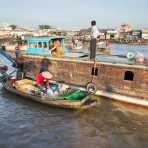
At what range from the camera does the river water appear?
12867 millimetres

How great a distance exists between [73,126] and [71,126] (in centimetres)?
13

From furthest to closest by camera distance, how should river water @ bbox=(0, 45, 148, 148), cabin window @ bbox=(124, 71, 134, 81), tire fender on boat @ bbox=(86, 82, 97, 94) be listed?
tire fender on boat @ bbox=(86, 82, 97, 94), cabin window @ bbox=(124, 71, 134, 81), river water @ bbox=(0, 45, 148, 148)

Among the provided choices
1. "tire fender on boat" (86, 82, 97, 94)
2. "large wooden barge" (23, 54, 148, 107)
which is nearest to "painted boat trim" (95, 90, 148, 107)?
"large wooden barge" (23, 54, 148, 107)

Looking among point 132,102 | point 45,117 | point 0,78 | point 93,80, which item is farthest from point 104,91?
point 0,78

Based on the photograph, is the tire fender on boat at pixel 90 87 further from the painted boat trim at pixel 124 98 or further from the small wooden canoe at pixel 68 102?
the small wooden canoe at pixel 68 102

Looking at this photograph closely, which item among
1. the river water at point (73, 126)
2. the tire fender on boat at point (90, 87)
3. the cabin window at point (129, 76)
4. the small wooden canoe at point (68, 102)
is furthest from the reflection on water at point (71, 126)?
the cabin window at point (129, 76)

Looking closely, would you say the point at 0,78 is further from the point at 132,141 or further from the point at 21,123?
the point at 132,141

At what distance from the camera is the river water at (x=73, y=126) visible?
1287 cm

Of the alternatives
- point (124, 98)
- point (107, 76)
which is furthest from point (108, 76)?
point (124, 98)

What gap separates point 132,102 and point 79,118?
177 inches

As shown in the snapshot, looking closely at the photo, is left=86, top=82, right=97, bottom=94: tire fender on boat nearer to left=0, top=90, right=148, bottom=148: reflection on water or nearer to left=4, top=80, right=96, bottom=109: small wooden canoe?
left=0, top=90, right=148, bottom=148: reflection on water

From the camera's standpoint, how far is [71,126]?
15.0 metres

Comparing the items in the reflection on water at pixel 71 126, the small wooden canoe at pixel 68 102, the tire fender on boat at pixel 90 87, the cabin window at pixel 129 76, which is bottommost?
the reflection on water at pixel 71 126

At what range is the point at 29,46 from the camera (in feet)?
85.8
